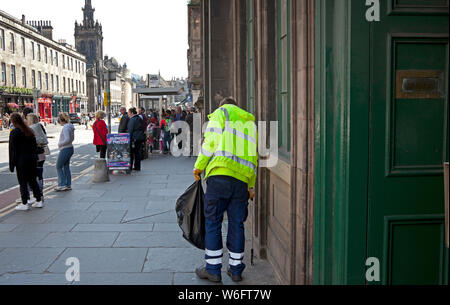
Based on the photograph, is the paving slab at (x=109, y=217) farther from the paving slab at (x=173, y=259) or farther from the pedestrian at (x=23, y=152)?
the paving slab at (x=173, y=259)

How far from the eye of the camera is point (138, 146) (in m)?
13.2

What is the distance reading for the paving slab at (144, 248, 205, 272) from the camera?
16.2ft

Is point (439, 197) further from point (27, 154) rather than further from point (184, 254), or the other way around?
point (27, 154)

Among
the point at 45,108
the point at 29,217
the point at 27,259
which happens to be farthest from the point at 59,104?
the point at 27,259

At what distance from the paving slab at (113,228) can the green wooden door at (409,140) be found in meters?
4.35

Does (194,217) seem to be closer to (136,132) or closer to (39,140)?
(39,140)

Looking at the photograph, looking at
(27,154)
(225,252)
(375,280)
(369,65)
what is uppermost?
(369,65)

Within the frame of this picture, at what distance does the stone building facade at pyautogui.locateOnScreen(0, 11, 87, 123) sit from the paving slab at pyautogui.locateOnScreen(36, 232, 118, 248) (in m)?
29.3

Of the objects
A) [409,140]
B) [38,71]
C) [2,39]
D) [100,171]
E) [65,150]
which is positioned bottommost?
[100,171]

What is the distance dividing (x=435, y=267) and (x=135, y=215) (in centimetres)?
552

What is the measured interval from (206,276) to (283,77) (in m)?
2.25

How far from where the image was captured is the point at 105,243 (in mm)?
5875

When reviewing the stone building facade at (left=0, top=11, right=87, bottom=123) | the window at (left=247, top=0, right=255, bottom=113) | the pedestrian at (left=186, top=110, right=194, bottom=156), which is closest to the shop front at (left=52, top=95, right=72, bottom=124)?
the stone building facade at (left=0, top=11, right=87, bottom=123)

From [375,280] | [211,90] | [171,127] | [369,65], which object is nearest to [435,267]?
[375,280]
